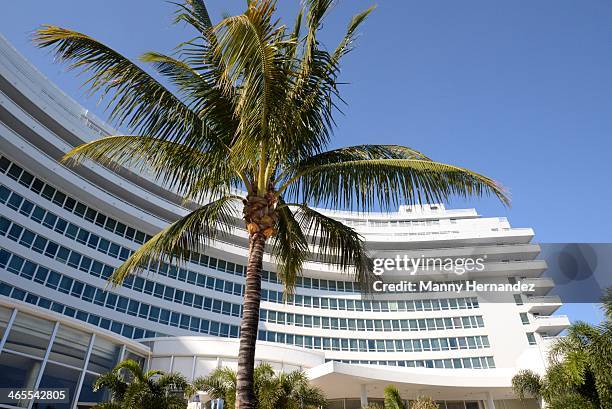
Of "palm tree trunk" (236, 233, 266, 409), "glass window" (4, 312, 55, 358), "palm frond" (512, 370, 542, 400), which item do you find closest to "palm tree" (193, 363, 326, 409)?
"glass window" (4, 312, 55, 358)

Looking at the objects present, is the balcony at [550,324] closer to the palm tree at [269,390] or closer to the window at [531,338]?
the window at [531,338]

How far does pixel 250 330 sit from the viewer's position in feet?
24.4

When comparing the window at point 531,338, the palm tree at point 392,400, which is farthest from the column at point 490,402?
the palm tree at point 392,400

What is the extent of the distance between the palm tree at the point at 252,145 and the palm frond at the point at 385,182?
2 centimetres

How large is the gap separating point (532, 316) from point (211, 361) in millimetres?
35892

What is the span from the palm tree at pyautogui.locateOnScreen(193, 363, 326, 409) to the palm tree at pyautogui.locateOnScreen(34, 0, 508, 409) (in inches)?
344

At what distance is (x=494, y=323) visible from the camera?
147ft

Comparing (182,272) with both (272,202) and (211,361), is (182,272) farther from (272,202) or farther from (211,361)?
(272,202)

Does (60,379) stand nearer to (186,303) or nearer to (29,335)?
(29,335)

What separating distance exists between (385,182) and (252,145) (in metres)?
2.94

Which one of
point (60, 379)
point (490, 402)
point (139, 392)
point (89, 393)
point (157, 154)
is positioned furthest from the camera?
point (490, 402)

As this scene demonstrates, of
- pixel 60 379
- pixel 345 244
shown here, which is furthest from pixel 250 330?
pixel 60 379

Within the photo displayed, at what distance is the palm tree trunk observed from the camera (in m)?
6.91

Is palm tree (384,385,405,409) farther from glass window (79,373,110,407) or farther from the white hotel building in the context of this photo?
glass window (79,373,110,407)
